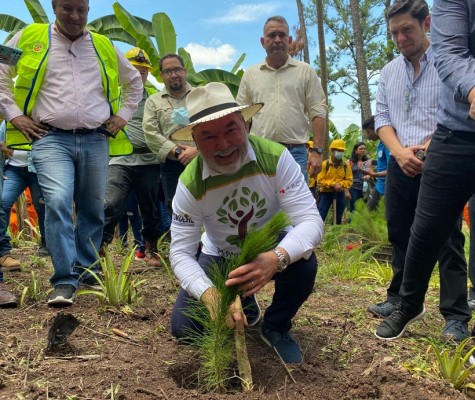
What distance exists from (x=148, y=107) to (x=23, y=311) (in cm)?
230

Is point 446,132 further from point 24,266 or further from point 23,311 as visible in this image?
point 24,266

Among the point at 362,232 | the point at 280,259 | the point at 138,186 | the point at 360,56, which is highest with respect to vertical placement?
the point at 360,56

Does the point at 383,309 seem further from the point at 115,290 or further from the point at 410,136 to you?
the point at 115,290

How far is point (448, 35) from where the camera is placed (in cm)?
220

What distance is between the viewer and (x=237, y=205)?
2.44 m

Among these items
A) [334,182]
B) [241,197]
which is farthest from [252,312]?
[334,182]

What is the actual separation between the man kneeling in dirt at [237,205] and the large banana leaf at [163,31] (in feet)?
28.0

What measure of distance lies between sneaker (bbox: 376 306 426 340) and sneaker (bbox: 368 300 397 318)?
417mm

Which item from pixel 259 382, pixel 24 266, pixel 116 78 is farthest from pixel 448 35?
pixel 24 266

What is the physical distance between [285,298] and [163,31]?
29.4 ft

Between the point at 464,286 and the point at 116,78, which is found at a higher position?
the point at 116,78

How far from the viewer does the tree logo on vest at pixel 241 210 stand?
7.97 feet

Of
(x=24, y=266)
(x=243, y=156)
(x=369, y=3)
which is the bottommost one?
(x=24, y=266)

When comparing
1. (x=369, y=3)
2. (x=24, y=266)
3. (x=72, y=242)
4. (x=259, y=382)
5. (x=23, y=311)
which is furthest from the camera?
(x=369, y=3)
